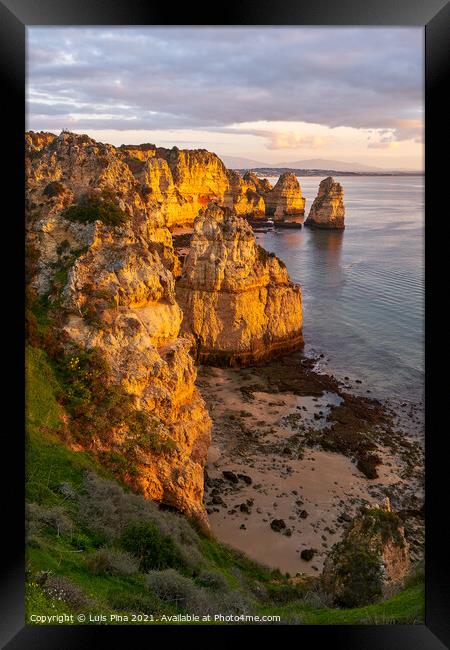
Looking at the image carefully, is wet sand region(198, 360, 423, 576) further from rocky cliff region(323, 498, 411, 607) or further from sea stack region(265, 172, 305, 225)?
sea stack region(265, 172, 305, 225)

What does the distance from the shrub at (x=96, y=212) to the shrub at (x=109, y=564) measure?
9.88m

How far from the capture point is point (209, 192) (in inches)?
2810

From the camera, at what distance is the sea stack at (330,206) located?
233 ft

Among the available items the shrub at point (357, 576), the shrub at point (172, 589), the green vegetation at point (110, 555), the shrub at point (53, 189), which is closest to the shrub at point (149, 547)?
the green vegetation at point (110, 555)

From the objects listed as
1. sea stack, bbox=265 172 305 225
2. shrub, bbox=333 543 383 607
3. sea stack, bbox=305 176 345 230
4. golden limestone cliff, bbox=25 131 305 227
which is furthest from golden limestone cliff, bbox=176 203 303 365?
sea stack, bbox=265 172 305 225

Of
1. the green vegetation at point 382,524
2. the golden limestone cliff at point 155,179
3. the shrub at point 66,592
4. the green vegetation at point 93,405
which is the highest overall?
the golden limestone cliff at point 155,179

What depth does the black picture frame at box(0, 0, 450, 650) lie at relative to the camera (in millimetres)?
6328

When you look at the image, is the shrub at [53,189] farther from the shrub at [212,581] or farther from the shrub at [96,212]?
the shrub at [212,581]

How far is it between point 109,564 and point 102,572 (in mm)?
166

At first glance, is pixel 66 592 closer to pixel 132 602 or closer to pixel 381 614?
pixel 132 602

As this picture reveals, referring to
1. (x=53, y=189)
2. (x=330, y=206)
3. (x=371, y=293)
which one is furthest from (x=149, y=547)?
(x=330, y=206)
